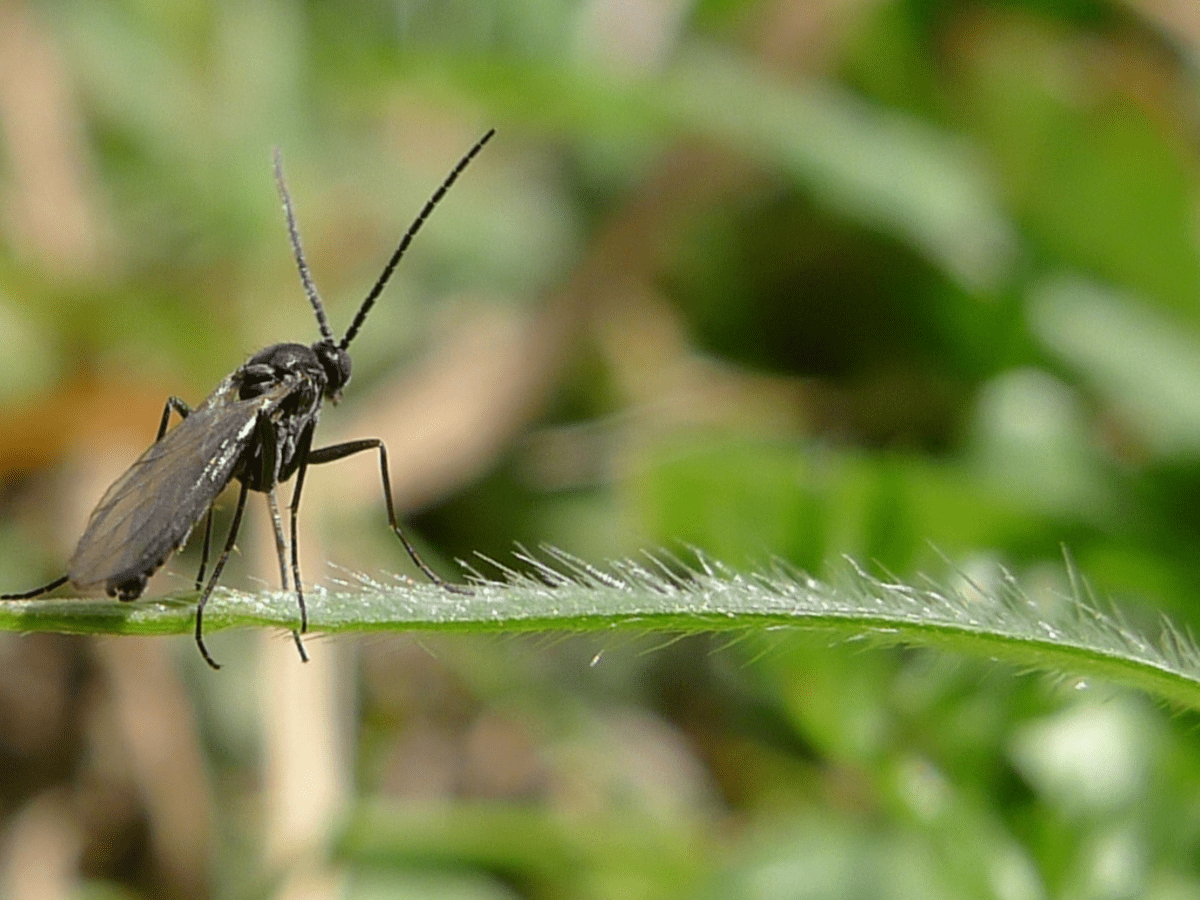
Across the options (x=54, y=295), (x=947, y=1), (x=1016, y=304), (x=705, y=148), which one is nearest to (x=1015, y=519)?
(x=1016, y=304)

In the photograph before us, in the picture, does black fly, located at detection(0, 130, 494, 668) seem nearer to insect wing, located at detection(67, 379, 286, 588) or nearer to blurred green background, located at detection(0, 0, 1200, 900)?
insect wing, located at detection(67, 379, 286, 588)

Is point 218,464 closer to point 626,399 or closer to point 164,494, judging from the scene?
point 164,494

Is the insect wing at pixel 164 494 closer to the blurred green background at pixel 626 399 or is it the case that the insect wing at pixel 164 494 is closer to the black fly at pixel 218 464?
the black fly at pixel 218 464

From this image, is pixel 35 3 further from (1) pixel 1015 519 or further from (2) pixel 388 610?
(2) pixel 388 610

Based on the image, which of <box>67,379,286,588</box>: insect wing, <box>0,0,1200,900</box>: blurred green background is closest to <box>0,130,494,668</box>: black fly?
<box>67,379,286,588</box>: insect wing

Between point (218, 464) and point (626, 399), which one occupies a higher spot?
point (218, 464)

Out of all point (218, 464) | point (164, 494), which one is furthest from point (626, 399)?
point (164, 494)

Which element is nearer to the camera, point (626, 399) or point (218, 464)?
point (218, 464)
